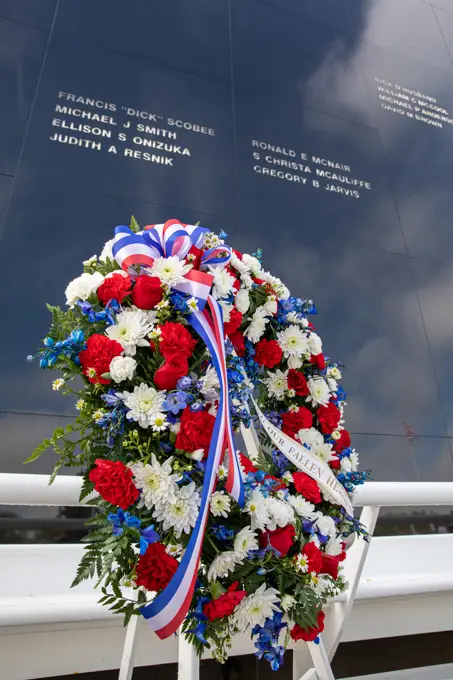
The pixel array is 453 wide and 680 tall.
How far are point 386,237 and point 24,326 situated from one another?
2.97 meters

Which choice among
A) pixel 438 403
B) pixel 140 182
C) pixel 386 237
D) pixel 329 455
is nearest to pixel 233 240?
pixel 140 182

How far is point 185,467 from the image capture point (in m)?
0.95

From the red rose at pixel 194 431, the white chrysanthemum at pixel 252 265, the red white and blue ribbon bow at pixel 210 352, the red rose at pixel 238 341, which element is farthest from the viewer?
the white chrysanthemum at pixel 252 265

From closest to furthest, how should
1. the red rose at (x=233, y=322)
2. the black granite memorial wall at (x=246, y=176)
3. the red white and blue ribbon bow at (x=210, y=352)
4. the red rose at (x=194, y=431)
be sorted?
the red white and blue ribbon bow at (x=210, y=352) → the red rose at (x=194, y=431) → the red rose at (x=233, y=322) → the black granite memorial wall at (x=246, y=176)

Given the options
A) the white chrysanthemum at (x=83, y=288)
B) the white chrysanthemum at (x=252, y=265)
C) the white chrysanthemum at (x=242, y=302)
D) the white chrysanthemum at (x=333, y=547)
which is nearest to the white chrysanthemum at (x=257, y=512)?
the white chrysanthemum at (x=333, y=547)

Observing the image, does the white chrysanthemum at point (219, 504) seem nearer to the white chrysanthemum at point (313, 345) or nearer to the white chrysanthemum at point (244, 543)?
the white chrysanthemum at point (244, 543)

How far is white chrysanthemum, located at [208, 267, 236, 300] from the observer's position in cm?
123

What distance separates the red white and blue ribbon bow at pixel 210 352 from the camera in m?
0.86

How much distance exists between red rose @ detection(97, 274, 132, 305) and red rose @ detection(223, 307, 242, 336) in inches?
12.2

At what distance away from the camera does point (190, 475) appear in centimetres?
99

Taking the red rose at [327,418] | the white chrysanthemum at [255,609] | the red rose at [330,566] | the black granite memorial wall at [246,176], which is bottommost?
the white chrysanthemum at [255,609]

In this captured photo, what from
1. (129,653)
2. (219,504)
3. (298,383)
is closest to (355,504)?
(298,383)

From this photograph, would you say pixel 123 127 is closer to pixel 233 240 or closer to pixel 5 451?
pixel 233 240

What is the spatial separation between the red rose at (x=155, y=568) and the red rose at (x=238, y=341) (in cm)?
66
